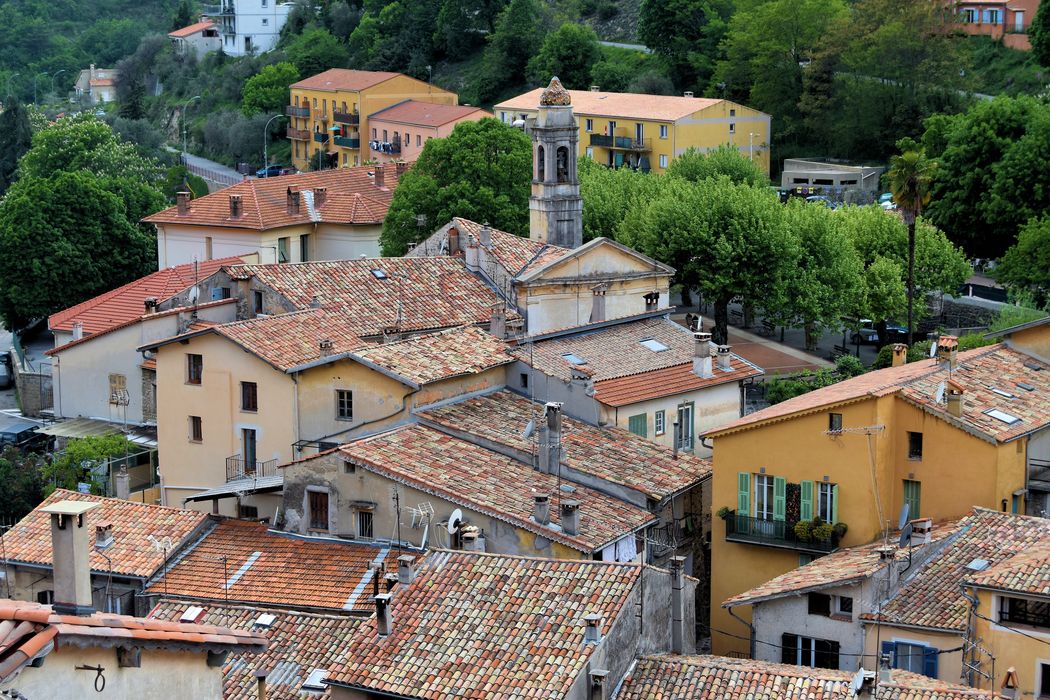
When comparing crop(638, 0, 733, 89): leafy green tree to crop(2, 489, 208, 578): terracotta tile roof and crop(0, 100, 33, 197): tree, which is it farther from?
crop(2, 489, 208, 578): terracotta tile roof

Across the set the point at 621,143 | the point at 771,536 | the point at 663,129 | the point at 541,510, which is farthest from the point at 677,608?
the point at 621,143

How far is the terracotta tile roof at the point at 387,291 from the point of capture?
47781 mm

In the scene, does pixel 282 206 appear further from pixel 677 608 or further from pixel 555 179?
pixel 677 608

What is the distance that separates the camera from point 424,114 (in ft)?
351

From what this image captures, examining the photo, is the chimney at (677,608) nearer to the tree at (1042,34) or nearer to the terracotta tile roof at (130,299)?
the terracotta tile roof at (130,299)

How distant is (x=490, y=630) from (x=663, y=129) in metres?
70.3

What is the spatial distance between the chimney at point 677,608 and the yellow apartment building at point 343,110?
80105 millimetres

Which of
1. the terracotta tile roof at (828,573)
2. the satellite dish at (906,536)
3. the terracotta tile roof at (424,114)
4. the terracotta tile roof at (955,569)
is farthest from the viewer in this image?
the terracotta tile roof at (424,114)

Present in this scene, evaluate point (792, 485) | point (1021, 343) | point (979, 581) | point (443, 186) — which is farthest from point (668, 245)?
point (979, 581)

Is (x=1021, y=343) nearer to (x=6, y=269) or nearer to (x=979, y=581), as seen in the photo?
(x=979, y=581)

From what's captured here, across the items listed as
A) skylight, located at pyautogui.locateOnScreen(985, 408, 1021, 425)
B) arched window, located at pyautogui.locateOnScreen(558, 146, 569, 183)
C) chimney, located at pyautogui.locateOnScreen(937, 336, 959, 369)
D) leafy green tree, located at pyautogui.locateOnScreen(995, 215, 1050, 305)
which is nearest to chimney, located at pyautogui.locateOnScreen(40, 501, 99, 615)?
skylight, located at pyautogui.locateOnScreen(985, 408, 1021, 425)

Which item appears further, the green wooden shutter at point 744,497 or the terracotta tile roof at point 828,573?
the green wooden shutter at point 744,497

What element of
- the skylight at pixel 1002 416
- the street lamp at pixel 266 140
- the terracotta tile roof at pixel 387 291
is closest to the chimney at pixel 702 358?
the terracotta tile roof at pixel 387 291

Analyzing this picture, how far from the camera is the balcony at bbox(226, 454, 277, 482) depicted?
41344 millimetres
